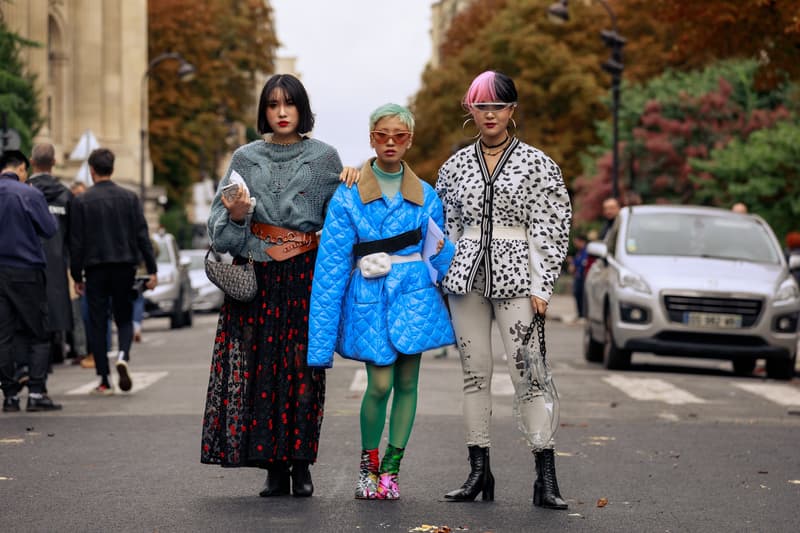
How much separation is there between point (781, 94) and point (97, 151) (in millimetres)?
32807

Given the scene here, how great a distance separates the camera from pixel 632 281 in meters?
17.8

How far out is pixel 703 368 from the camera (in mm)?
20500

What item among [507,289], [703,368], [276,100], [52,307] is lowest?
[703,368]

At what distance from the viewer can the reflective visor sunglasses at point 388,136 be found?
25.3 ft

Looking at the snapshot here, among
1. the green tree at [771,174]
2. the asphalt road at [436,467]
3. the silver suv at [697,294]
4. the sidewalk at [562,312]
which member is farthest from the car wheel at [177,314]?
the asphalt road at [436,467]

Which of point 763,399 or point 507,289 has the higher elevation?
point 507,289

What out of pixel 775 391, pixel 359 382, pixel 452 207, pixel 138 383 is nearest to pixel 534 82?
pixel 775 391

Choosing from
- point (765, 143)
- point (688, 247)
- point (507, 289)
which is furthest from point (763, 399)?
point (765, 143)

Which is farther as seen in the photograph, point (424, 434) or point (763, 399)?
point (763, 399)

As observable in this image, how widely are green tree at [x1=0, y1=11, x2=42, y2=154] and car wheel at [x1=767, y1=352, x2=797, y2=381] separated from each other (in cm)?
1318

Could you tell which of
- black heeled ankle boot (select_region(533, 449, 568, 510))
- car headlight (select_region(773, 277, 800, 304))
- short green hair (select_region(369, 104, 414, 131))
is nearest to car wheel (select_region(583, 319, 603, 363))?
car headlight (select_region(773, 277, 800, 304))

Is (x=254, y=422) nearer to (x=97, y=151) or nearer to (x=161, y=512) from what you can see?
(x=161, y=512)

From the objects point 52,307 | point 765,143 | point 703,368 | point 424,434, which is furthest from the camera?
point 765,143

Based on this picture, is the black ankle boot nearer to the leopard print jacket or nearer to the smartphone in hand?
the leopard print jacket
